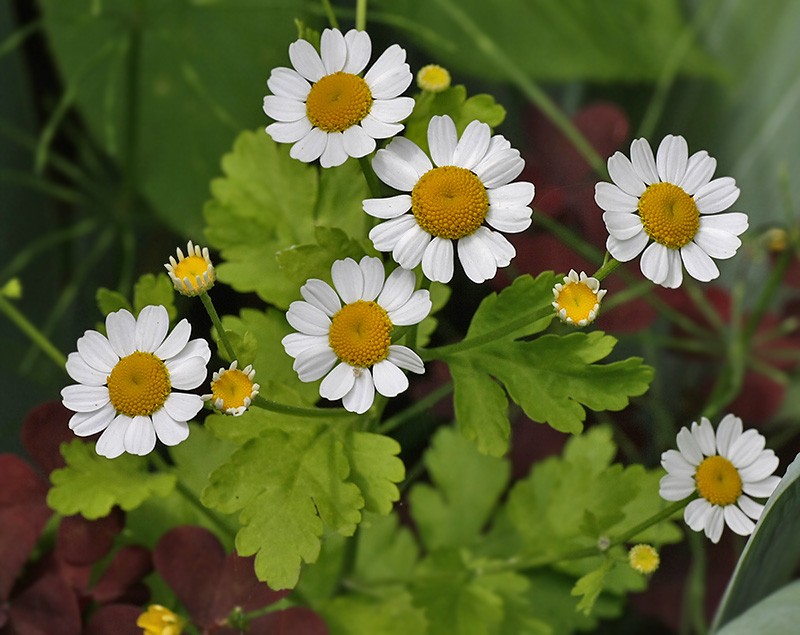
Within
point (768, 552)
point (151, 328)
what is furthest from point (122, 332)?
point (768, 552)

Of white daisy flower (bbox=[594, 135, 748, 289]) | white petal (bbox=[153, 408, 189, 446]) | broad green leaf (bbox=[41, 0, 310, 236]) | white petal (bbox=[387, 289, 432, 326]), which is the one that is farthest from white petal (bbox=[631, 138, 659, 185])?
broad green leaf (bbox=[41, 0, 310, 236])

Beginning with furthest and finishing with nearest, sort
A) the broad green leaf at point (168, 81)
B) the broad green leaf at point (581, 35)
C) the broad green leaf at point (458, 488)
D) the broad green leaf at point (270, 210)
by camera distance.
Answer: the broad green leaf at point (581, 35)
the broad green leaf at point (168, 81)
the broad green leaf at point (458, 488)
the broad green leaf at point (270, 210)

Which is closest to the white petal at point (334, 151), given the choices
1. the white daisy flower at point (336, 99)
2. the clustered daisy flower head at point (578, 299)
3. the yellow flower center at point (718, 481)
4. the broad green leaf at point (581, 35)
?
the white daisy flower at point (336, 99)

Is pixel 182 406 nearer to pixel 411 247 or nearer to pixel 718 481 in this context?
pixel 411 247

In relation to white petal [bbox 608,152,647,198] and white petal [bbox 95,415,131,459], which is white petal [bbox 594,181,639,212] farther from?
white petal [bbox 95,415,131,459]

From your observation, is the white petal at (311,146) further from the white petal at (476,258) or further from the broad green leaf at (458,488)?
the broad green leaf at (458,488)

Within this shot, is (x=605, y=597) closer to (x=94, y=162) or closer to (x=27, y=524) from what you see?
(x=27, y=524)
